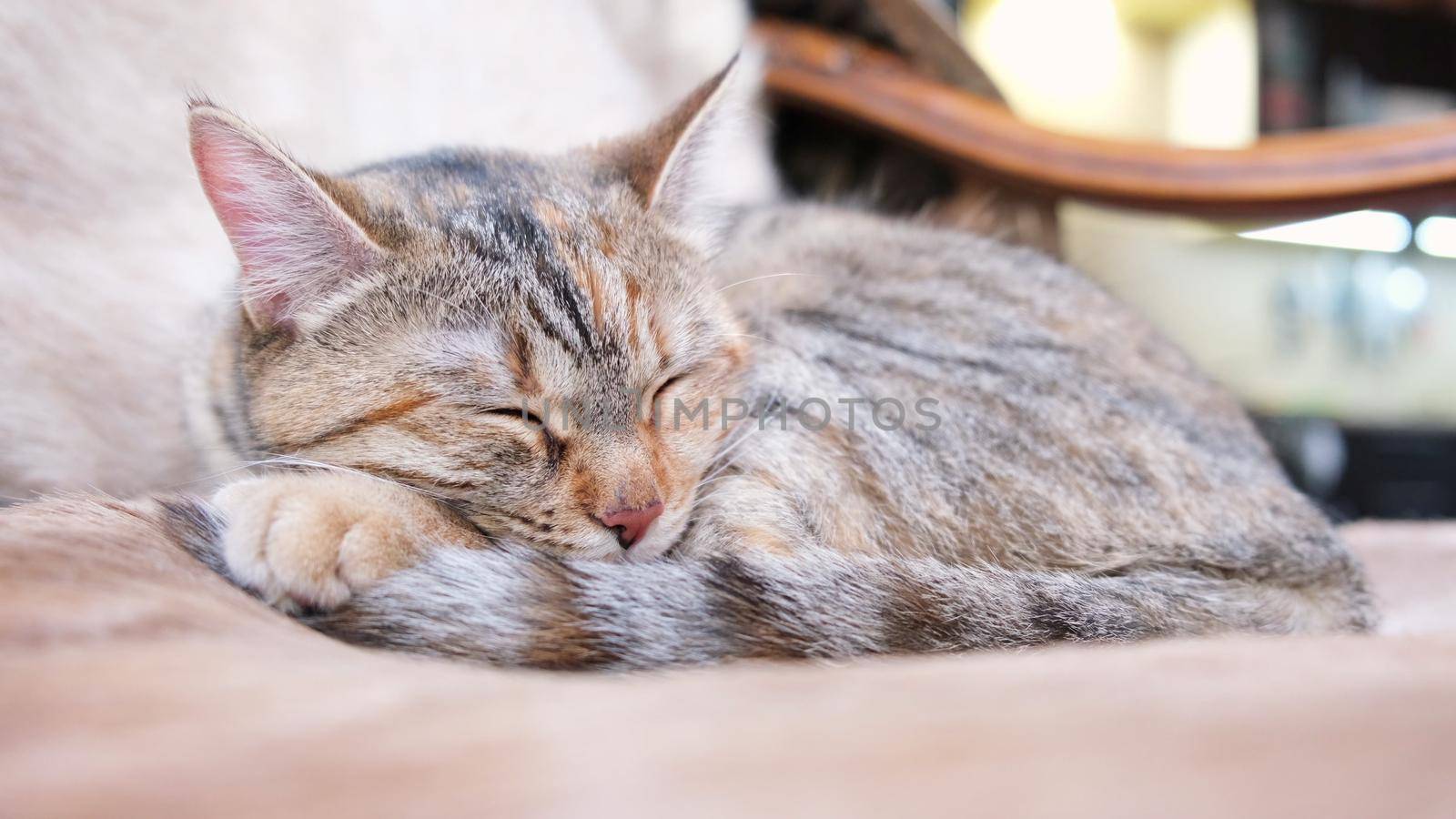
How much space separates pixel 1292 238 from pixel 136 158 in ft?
13.4

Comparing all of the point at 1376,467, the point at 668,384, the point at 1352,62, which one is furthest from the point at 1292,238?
the point at 668,384

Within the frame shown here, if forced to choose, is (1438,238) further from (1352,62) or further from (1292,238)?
(1352,62)

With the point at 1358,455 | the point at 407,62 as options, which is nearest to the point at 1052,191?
the point at 407,62

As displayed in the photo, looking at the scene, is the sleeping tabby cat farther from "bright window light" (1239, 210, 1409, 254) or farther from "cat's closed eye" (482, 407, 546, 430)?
"bright window light" (1239, 210, 1409, 254)

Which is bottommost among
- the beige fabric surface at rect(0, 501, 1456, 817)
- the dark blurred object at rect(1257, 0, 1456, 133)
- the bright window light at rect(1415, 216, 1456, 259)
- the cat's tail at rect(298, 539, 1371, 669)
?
the cat's tail at rect(298, 539, 1371, 669)

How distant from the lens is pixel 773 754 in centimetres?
41

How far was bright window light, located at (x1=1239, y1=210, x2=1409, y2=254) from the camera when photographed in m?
3.44

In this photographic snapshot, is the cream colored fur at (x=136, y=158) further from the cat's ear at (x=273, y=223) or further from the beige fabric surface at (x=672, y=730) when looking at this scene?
the beige fabric surface at (x=672, y=730)

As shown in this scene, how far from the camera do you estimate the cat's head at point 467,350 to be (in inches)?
33.0

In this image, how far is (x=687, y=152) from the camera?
3.64 feet

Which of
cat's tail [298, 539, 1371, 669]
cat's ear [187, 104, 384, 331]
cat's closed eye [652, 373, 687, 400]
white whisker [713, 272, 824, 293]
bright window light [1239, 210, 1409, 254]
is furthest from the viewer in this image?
bright window light [1239, 210, 1409, 254]

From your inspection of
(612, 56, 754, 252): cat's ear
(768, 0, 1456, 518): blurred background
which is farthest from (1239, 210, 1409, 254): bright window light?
(612, 56, 754, 252): cat's ear

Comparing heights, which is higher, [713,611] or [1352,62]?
[1352,62]

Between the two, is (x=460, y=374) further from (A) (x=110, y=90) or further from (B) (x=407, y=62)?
(B) (x=407, y=62)
